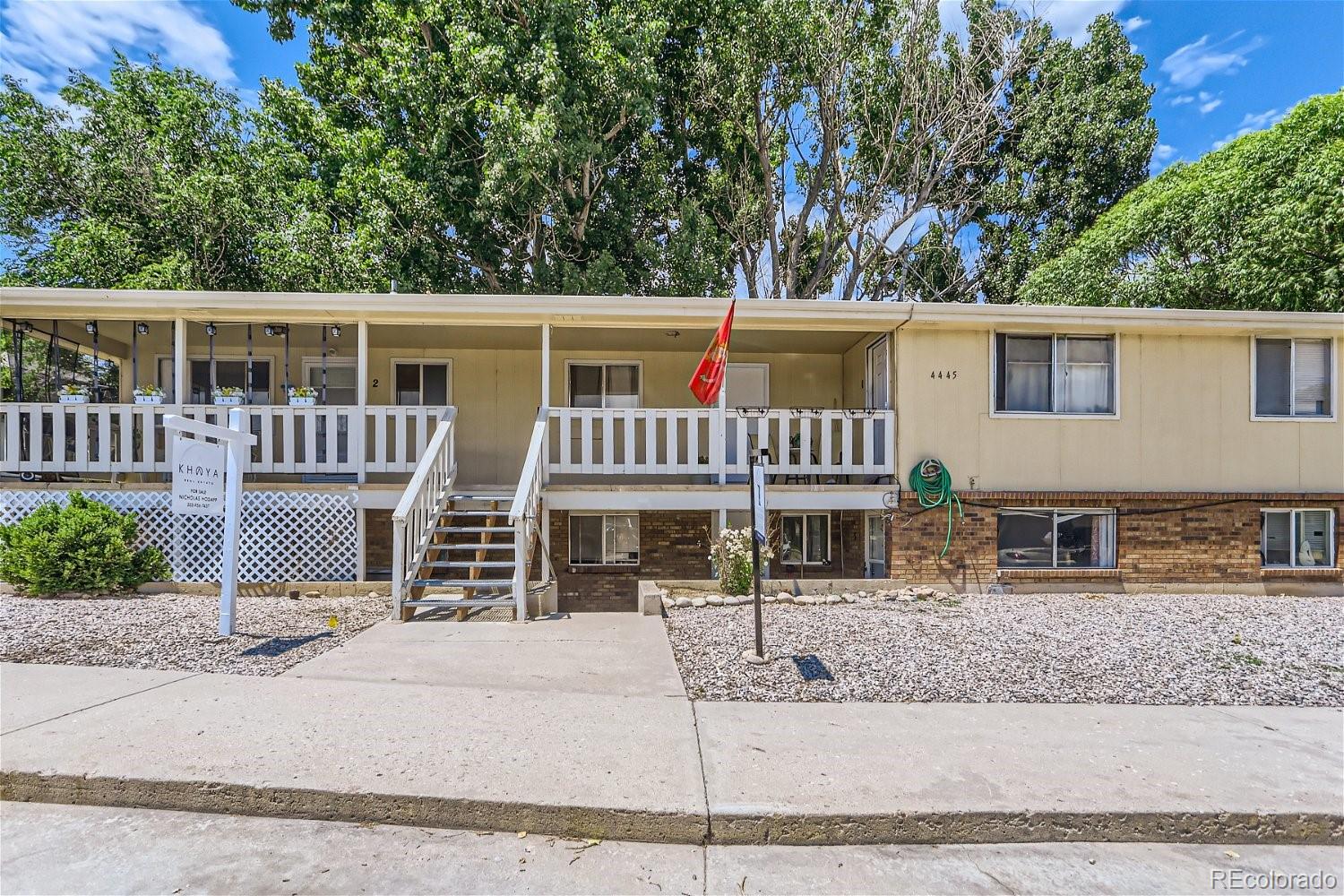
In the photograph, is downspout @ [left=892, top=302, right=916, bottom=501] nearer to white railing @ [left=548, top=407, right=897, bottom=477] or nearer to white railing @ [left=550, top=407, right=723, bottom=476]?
white railing @ [left=548, top=407, right=897, bottom=477]

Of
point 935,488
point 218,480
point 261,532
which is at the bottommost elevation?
point 261,532

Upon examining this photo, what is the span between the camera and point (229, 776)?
342 cm

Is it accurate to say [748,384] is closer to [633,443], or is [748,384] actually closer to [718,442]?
[718,442]

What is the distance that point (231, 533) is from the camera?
6.25m

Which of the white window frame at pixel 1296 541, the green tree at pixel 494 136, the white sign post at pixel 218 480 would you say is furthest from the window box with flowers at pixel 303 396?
the white window frame at pixel 1296 541

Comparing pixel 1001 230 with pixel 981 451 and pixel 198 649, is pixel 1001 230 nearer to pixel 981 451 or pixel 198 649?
pixel 981 451

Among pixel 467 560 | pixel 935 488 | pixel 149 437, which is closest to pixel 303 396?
pixel 149 437

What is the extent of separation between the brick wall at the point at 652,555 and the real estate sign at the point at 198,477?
5.61 meters

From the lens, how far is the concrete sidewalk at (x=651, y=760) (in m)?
3.24

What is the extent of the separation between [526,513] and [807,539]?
5740mm

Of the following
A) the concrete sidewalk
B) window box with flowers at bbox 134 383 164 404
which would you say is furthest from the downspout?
window box with flowers at bbox 134 383 164 404

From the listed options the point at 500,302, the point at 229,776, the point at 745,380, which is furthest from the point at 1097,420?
the point at 229,776

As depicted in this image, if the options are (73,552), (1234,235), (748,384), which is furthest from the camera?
(1234,235)

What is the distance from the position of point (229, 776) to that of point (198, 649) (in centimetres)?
289
